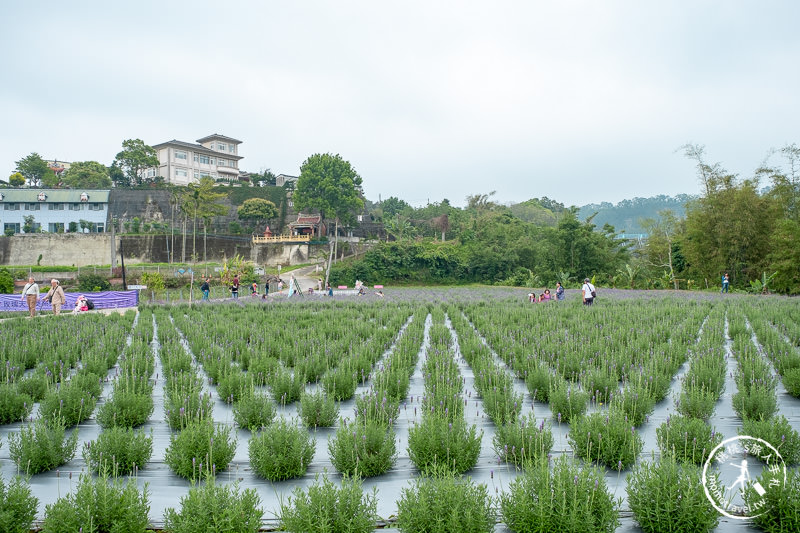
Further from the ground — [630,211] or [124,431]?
[630,211]

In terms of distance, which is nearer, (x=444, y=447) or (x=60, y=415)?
(x=444, y=447)

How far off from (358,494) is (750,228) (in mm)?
30419

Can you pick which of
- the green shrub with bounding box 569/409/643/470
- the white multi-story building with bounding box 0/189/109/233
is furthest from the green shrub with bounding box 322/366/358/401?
the white multi-story building with bounding box 0/189/109/233

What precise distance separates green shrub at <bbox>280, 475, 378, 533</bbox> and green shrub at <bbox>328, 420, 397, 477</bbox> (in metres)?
0.77

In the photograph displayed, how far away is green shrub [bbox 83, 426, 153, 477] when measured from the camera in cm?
414

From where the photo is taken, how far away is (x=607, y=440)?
4.16 m

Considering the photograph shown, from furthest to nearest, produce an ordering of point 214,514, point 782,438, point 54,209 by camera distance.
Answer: point 54,209, point 782,438, point 214,514

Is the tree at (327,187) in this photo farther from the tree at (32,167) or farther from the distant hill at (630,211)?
the distant hill at (630,211)

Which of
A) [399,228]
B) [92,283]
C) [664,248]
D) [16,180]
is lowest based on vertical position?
[92,283]

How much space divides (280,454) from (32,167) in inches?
2727

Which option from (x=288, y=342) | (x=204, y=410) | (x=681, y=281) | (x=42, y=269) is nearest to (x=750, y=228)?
(x=681, y=281)

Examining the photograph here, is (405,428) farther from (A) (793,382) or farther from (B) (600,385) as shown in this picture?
(A) (793,382)

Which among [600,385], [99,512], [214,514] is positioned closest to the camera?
[214,514]

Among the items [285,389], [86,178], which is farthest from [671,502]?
→ [86,178]
